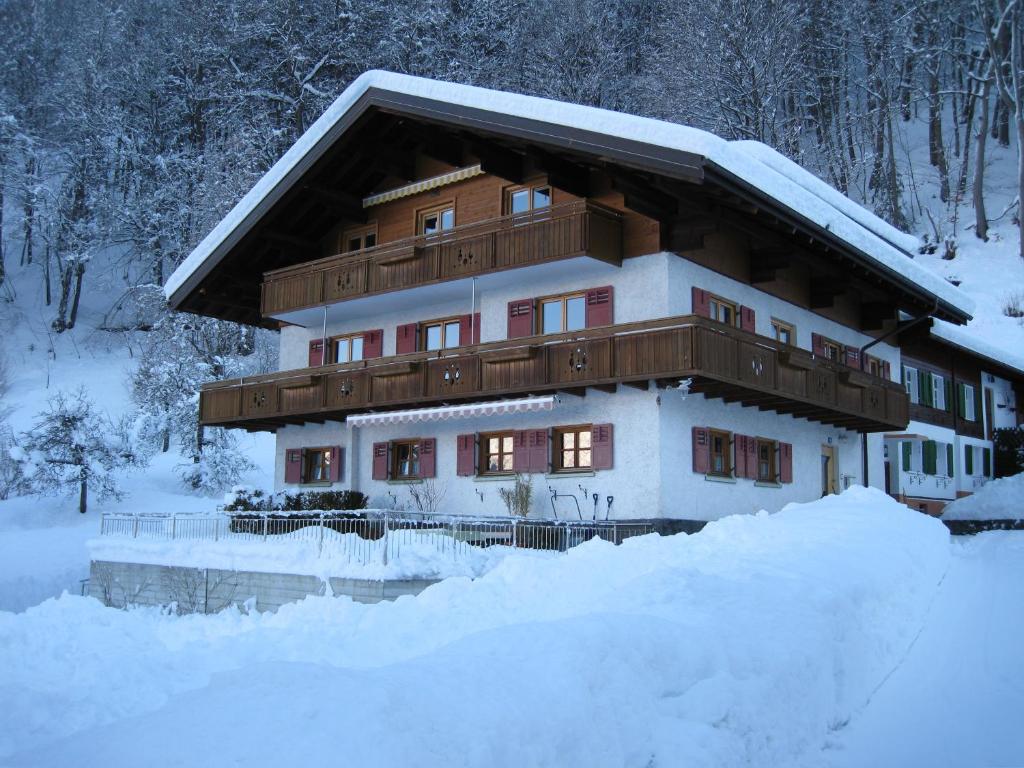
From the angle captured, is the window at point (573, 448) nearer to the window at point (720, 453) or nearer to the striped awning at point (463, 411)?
the striped awning at point (463, 411)

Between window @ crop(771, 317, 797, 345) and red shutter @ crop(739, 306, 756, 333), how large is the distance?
1285 mm

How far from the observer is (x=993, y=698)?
8281 millimetres

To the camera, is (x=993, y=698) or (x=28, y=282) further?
(x=28, y=282)

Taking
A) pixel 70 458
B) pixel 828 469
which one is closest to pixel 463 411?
pixel 828 469

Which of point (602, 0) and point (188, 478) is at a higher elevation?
point (602, 0)

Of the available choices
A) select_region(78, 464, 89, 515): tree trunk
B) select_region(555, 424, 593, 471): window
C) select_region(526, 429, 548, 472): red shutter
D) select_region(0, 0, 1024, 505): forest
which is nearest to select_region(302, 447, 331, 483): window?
select_region(526, 429, 548, 472): red shutter

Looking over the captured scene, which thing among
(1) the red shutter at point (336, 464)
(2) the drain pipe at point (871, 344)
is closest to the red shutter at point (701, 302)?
(2) the drain pipe at point (871, 344)

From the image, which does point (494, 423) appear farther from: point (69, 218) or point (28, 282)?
point (28, 282)

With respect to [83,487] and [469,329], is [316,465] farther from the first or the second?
[83,487]

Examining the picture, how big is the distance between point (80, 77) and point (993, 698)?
55742 mm

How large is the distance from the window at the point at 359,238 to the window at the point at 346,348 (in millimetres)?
2429

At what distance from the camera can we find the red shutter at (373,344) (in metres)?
25.6

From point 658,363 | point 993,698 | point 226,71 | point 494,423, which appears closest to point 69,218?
point 226,71

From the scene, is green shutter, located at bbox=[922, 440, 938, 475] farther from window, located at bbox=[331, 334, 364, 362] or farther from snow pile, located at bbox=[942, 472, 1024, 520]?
window, located at bbox=[331, 334, 364, 362]
